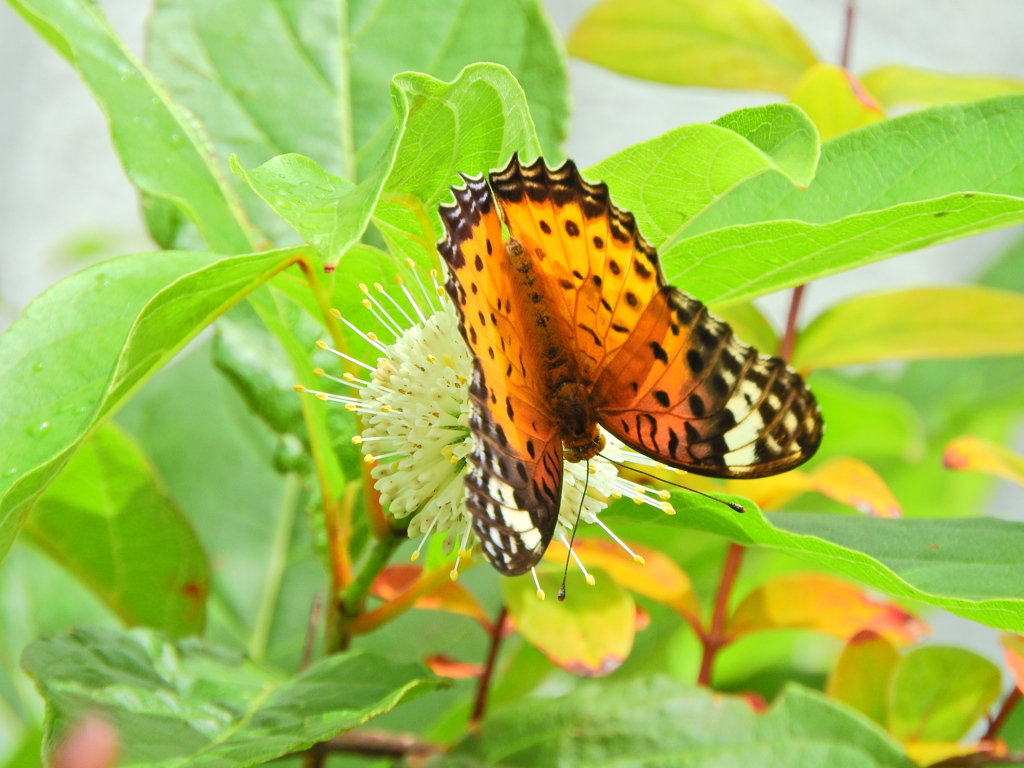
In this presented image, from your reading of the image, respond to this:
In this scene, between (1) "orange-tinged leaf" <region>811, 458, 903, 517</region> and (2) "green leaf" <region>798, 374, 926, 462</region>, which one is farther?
(2) "green leaf" <region>798, 374, 926, 462</region>

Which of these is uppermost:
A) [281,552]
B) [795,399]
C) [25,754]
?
[795,399]

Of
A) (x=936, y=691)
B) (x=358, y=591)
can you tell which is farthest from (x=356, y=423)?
(x=936, y=691)

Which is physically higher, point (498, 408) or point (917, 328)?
point (917, 328)

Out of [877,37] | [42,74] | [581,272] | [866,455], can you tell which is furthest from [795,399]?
[42,74]

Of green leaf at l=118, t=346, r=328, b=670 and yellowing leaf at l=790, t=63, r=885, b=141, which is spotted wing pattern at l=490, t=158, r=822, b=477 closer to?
yellowing leaf at l=790, t=63, r=885, b=141

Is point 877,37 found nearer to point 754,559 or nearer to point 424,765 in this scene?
point 754,559

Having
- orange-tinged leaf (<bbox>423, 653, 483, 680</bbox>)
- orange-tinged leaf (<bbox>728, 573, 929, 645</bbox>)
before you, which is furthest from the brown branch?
orange-tinged leaf (<bbox>423, 653, 483, 680</bbox>)

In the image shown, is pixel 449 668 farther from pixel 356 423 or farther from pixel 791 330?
pixel 791 330
